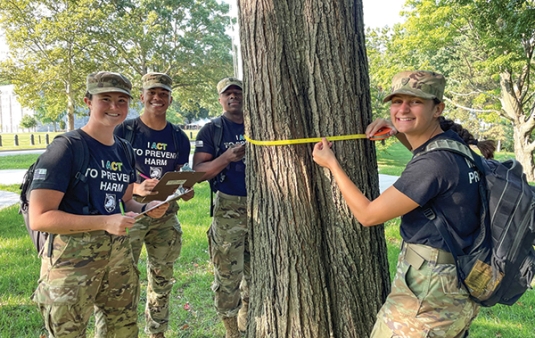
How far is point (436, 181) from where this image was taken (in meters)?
1.65

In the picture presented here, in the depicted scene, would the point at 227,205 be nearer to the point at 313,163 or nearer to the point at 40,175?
the point at 313,163

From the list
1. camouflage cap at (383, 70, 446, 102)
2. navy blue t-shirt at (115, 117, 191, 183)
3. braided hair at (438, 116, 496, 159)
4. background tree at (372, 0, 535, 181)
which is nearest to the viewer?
camouflage cap at (383, 70, 446, 102)

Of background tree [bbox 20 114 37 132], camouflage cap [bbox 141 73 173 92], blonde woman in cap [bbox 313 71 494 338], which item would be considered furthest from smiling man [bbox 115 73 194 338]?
background tree [bbox 20 114 37 132]

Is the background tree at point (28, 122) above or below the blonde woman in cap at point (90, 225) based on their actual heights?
above

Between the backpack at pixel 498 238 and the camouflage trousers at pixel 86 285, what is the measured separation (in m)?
→ 1.91

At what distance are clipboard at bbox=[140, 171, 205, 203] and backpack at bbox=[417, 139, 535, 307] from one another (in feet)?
5.21

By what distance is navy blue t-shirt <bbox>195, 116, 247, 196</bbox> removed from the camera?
11.1 ft

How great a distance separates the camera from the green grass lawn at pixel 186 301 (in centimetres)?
346

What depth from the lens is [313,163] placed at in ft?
6.97

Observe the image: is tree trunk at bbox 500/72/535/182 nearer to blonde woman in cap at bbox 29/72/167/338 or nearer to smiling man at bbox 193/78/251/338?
smiling man at bbox 193/78/251/338

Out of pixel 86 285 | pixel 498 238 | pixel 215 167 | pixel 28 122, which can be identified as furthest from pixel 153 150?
pixel 28 122

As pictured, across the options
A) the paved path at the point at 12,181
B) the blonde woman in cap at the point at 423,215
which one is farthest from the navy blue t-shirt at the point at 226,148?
the paved path at the point at 12,181

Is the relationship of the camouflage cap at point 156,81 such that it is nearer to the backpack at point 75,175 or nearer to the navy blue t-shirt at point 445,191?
the backpack at point 75,175

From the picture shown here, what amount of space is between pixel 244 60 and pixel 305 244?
3.84 ft
